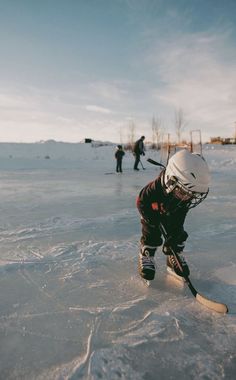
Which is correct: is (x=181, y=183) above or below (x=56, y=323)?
above

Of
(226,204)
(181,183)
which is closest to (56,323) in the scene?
(181,183)

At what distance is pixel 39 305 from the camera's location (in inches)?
77.7

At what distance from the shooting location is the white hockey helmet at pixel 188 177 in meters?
2.07

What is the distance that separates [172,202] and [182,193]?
22 cm

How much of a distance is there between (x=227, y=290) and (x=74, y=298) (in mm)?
1100

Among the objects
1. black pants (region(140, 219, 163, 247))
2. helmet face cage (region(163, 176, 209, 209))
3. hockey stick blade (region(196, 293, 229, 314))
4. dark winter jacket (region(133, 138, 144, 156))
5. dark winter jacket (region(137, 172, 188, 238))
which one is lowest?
hockey stick blade (region(196, 293, 229, 314))

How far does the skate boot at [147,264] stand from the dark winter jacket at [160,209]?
21 centimetres

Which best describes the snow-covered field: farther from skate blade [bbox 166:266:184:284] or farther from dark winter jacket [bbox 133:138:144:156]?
dark winter jacket [bbox 133:138:144:156]

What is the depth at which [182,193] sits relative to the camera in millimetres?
2143

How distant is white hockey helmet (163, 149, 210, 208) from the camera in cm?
207

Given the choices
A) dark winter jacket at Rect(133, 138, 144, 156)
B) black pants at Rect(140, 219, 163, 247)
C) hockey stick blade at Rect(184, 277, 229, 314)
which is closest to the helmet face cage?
black pants at Rect(140, 219, 163, 247)

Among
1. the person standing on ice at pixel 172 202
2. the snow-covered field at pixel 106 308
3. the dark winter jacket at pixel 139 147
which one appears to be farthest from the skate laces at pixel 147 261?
the dark winter jacket at pixel 139 147

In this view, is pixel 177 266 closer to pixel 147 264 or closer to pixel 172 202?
pixel 147 264

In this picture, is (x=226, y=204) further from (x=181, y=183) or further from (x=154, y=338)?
(x=154, y=338)
